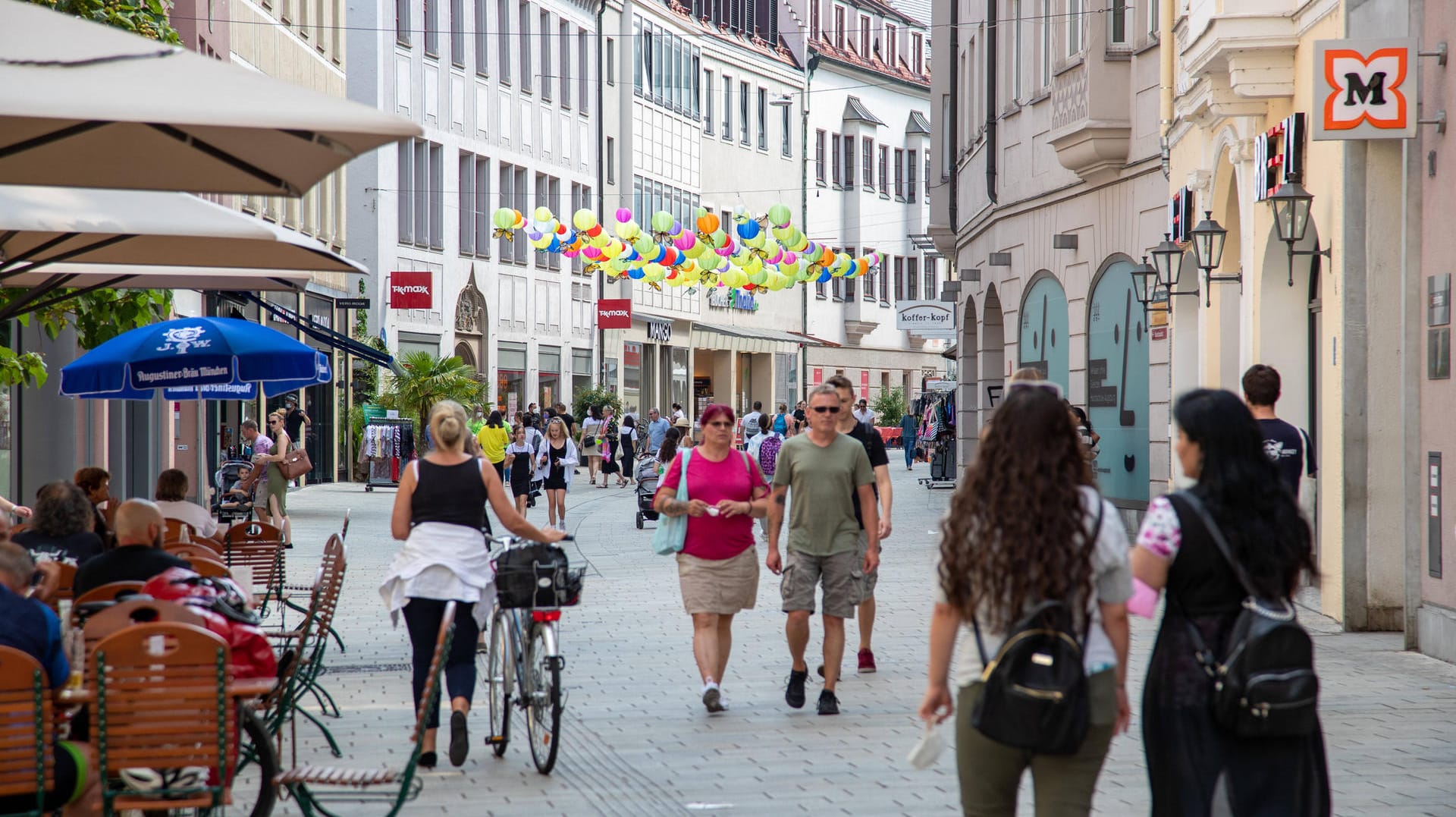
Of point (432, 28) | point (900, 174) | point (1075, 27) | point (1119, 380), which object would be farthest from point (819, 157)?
point (1119, 380)

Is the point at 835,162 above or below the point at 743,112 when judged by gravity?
below

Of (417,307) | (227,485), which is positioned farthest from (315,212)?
(227,485)

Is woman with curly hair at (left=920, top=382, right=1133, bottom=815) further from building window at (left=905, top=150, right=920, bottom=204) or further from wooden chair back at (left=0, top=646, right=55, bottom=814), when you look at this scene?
building window at (left=905, top=150, right=920, bottom=204)

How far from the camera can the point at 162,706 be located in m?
5.81

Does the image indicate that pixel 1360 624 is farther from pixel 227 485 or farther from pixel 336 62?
pixel 336 62

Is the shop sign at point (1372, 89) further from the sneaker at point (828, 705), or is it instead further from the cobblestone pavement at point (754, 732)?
the sneaker at point (828, 705)

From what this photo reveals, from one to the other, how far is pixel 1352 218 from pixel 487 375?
115 feet

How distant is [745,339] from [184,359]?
51.6 metres

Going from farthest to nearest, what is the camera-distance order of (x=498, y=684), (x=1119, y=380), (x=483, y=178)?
(x=483, y=178)
(x=1119, y=380)
(x=498, y=684)

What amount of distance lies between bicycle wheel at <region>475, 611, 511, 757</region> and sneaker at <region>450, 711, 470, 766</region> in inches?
14.1

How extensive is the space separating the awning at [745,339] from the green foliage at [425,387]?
24194mm

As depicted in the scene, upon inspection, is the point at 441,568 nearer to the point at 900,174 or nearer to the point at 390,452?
the point at 390,452

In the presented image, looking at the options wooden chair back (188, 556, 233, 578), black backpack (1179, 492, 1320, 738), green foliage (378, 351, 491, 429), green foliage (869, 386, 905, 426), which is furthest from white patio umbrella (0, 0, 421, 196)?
green foliage (869, 386, 905, 426)

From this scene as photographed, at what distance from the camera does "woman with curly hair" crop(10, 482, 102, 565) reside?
8961 mm
